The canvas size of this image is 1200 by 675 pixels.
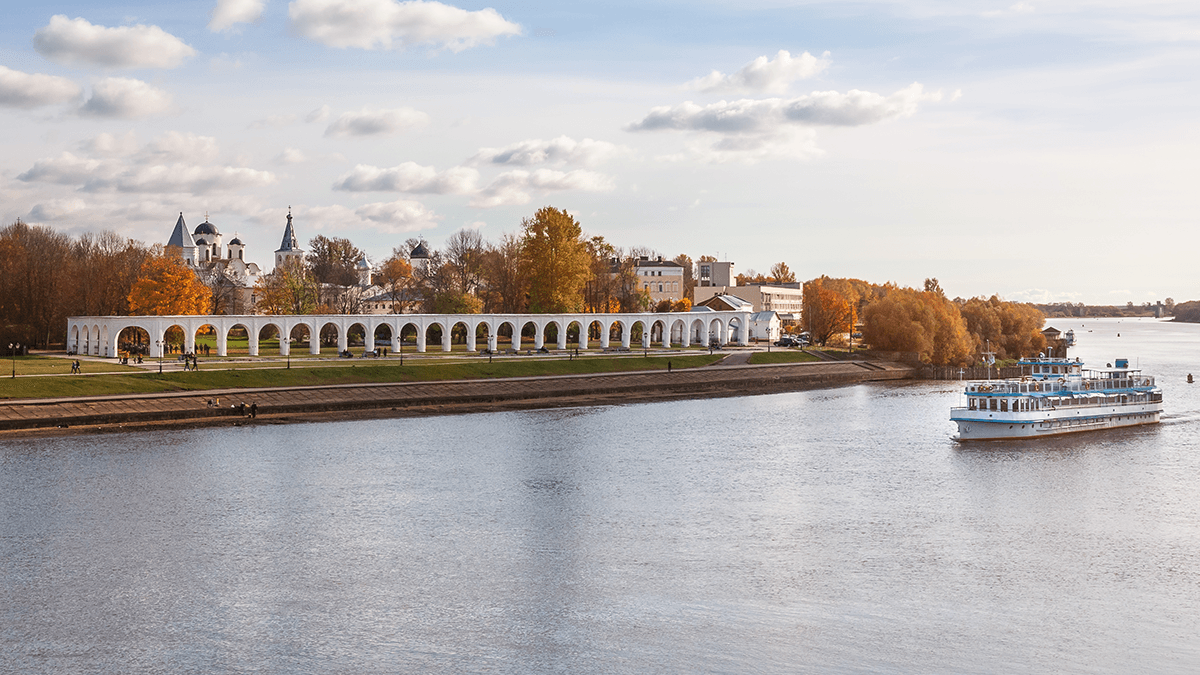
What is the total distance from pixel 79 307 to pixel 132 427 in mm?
44165

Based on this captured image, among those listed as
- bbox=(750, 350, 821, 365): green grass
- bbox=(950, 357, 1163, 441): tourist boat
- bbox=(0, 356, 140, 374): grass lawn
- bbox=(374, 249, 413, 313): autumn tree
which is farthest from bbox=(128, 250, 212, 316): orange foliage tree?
bbox=(950, 357, 1163, 441): tourist boat

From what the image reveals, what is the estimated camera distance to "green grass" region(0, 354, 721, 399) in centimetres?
5997

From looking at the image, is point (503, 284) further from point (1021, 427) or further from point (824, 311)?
point (1021, 427)

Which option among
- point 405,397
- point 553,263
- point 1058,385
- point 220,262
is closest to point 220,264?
point 220,262

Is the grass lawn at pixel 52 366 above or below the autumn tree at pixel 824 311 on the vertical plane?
below

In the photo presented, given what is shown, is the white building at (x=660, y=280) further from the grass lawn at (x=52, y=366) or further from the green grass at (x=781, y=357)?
the grass lawn at (x=52, y=366)

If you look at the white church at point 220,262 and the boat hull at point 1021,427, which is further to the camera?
the white church at point 220,262

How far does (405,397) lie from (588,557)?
40.4 m

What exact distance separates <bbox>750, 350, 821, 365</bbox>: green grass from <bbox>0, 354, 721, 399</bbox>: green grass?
6.31m

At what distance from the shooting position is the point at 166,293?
296ft

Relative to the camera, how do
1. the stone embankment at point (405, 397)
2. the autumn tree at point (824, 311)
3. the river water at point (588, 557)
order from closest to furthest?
the river water at point (588, 557)
the stone embankment at point (405, 397)
the autumn tree at point (824, 311)

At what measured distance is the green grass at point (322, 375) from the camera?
2361 inches

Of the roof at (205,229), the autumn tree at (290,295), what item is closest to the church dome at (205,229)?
the roof at (205,229)

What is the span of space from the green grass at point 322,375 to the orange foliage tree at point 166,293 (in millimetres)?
19962
